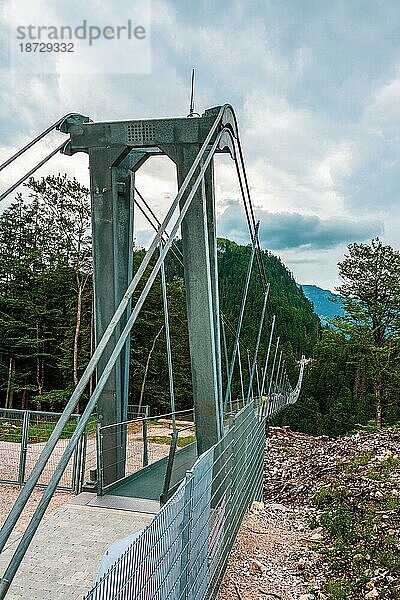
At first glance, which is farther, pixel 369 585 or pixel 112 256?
pixel 112 256

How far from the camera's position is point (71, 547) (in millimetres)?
3529

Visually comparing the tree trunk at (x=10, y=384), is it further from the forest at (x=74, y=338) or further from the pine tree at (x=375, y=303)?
the pine tree at (x=375, y=303)

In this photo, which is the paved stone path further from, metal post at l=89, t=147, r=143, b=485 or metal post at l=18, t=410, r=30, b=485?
metal post at l=18, t=410, r=30, b=485

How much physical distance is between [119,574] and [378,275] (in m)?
13.8

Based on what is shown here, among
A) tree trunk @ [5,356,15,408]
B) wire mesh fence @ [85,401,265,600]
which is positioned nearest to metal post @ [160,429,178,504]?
wire mesh fence @ [85,401,265,600]

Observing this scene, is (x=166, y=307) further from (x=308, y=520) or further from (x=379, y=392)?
(x=379, y=392)

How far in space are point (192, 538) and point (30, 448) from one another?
4767mm

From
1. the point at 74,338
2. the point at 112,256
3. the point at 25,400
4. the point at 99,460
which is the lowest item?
the point at 99,460

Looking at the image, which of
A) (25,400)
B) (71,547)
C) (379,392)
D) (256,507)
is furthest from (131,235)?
(25,400)

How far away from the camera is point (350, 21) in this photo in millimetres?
6562

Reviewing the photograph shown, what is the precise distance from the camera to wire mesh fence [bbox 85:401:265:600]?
5.54 feet

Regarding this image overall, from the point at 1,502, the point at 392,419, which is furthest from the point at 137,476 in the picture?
the point at 392,419

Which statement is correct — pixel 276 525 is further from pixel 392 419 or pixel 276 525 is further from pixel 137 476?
pixel 392 419

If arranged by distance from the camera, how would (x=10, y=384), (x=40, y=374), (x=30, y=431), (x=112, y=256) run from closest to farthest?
(x=112, y=256) < (x=30, y=431) < (x=10, y=384) < (x=40, y=374)
